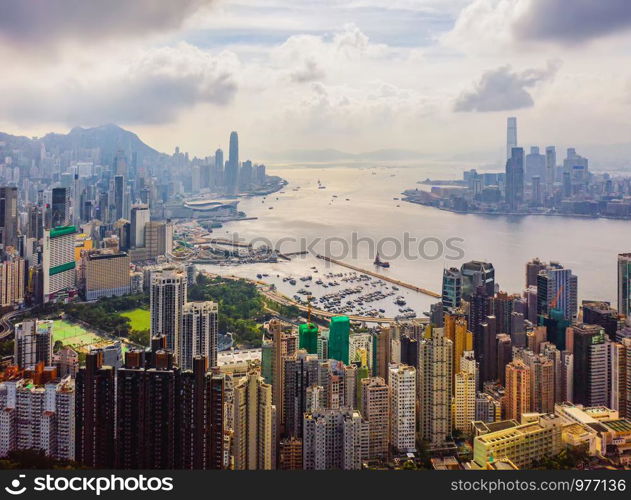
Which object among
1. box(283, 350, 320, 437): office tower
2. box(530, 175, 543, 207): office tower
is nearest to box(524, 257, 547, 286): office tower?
box(530, 175, 543, 207): office tower

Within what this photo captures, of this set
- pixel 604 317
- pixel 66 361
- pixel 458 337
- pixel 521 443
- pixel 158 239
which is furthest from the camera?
pixel 158 239

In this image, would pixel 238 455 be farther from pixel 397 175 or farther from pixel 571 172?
pixel 571 172

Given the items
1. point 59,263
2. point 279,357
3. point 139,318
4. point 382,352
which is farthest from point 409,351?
point 59,263

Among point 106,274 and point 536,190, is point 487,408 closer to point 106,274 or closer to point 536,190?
point 536,190

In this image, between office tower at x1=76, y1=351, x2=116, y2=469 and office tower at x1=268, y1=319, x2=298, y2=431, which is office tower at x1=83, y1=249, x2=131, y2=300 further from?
office tower at x1=76, y1=351, x2=116, y2=469

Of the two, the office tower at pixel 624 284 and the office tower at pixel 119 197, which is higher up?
the office tower at pixel 119 197

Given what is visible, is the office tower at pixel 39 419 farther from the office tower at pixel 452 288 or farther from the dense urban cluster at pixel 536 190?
the dense urban cluster at pixel 536 190

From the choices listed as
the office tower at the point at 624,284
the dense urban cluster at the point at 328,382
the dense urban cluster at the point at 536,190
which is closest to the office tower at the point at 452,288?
the dense urban cluster at the point at 328,382
